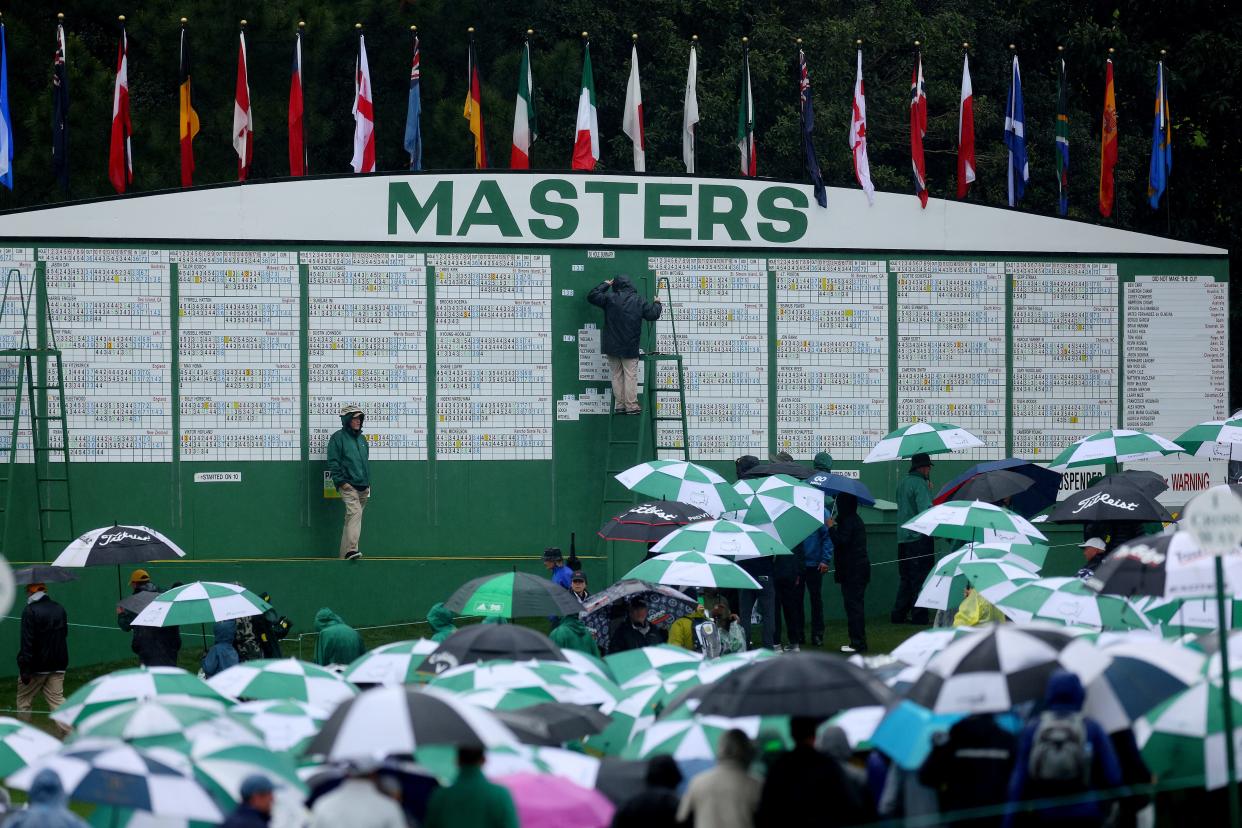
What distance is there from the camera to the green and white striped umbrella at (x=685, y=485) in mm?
18562

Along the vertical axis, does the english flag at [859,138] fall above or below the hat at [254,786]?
above

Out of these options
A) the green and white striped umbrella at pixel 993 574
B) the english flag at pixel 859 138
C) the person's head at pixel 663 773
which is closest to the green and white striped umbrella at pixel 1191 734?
the person's head at pixel 663 773

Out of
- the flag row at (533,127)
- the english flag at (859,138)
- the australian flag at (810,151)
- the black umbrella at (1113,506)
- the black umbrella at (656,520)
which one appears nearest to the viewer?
the black umbrella at (1113,506)

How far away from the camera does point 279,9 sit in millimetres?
35562

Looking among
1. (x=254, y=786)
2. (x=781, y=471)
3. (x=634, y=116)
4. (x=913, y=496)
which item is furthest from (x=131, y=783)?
(x=634, y=116)

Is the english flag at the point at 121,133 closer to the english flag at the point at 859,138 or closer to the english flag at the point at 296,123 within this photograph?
the english flag at the point at 296,123

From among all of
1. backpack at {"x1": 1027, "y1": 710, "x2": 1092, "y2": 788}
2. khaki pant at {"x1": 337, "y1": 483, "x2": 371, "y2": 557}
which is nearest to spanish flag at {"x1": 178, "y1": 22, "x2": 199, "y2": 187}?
khaki pant at {"x1": 337, "y1": 483, "x2": 371, "y2": 557}

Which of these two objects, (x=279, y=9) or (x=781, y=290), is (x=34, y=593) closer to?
(x=781, y=290)

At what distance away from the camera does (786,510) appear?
18.2m

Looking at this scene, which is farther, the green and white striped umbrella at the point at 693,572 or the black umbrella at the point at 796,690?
the green and white striped umbrella at the point at 693,572

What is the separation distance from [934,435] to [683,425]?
330 cm

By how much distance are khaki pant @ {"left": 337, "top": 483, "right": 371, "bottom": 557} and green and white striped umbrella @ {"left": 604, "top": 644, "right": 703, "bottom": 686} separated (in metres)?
8.90

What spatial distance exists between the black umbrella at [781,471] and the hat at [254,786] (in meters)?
11.6

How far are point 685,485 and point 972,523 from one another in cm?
311
